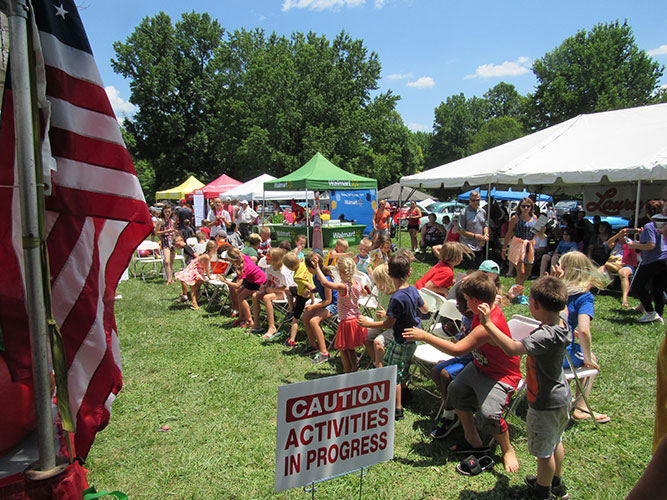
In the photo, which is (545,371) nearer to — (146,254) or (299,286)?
(299,286)

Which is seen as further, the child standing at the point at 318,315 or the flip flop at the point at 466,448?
the child standing at the point at 318,315

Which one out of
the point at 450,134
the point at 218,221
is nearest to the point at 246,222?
the point at 218,221

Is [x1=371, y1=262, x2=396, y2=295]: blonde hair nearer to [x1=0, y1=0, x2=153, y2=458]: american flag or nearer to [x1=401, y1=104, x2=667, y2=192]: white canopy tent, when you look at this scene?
[x1=0, y1=0, x2=153, y2=458]: american flag

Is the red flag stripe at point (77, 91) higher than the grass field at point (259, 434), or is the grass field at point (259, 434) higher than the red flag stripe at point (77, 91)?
the red flag stripe at point (77, 91)

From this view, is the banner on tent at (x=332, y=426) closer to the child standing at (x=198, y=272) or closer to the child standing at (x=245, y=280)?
the child standing at (x=245, y=280)

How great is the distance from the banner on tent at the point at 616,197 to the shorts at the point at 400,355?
1209cm

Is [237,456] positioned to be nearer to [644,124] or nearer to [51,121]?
[51,121]

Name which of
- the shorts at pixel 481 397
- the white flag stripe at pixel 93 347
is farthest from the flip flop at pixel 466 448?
the white flag stripe at pixel 93 347

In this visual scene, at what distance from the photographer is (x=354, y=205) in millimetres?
24203

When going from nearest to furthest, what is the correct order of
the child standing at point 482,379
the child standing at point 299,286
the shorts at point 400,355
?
the child standing at point 482,379, the shorts at point 400,355, the child standing at point 299,286

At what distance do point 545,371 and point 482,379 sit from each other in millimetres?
673

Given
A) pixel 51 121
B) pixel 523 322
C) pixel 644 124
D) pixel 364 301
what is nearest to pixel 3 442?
pixel 51 121

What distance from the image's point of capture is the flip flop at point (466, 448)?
3.40m

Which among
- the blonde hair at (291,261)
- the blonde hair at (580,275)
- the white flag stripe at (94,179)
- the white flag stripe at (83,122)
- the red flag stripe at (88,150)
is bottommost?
the blonde hair at (291,261)
